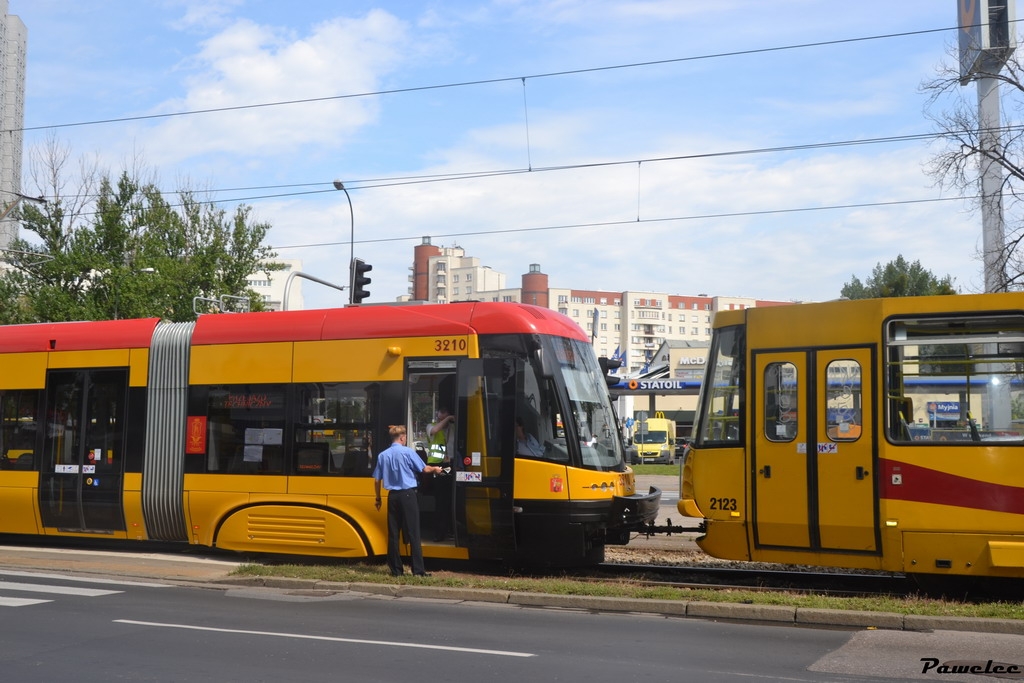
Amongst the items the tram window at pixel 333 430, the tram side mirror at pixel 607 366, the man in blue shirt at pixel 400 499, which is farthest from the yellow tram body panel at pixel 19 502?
the tram side mirror at pixel 607 366

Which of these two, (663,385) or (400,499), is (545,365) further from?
(663,385)

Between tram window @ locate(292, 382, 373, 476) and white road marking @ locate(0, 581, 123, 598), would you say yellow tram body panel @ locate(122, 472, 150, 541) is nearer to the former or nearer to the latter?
white road marking @ locate(0, 581, 123, 598)

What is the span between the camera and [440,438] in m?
12.4

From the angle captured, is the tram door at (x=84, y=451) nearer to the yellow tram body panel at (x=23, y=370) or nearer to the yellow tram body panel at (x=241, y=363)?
the yellow tram body panel at (x=23, y=370)

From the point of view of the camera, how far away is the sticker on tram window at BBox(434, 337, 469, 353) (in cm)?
1238

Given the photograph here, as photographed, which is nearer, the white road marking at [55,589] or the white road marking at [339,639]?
the white road marking at [339,639]

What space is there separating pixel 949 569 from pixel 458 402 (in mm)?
5690

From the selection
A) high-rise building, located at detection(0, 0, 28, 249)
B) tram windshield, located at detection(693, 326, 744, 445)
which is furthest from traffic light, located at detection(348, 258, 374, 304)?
high-rise building, located at detection(0, 0, 28, 249)

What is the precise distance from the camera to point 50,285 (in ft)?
131

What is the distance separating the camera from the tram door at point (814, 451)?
1057 centimetres

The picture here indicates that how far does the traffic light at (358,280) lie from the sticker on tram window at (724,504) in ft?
41.1

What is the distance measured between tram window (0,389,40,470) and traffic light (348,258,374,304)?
8140 millimetres

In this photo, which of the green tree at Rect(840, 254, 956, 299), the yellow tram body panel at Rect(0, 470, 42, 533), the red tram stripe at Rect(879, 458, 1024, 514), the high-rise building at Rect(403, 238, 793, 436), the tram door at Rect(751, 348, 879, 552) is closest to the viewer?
the red tram stripe at Rect(879, 458, 1024, 514)

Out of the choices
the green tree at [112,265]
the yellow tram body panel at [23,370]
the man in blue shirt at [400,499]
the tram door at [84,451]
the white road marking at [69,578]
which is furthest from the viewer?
the green tree at [112,265]
